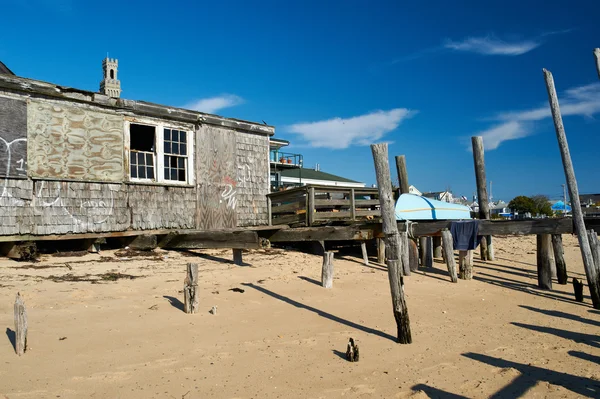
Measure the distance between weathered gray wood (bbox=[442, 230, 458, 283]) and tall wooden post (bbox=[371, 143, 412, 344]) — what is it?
501cm

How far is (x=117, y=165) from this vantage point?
40.1ft

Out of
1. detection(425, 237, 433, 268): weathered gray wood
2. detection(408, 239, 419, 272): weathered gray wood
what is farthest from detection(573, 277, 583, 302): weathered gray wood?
detection(425, 237, 433, 268): weathered gray wood

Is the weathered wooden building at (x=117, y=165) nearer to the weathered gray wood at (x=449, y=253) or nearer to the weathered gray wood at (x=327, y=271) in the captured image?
the weathered gray wood at (x=327, y=271)

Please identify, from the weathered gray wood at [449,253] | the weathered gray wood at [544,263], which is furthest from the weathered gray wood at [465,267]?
the weathered gray wood at [544,263]

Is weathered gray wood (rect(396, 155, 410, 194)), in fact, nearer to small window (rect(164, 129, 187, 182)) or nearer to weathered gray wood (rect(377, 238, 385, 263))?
weathered gray wood (rect(377, 238, 385, 263))

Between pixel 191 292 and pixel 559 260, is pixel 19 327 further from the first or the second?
pixel 559 260

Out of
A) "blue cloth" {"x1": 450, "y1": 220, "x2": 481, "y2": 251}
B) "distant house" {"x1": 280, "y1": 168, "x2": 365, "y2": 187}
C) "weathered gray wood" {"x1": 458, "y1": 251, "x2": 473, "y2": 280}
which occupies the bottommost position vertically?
"weathered gray wood" {"x1": 458, "y1": 251, "x2": 473, "y2": 280}

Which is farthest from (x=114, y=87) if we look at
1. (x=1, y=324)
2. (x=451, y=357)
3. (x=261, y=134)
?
(x=451, y=357)

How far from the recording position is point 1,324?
18.5 ft

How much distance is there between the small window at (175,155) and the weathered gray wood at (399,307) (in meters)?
9.14

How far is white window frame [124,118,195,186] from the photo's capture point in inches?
492

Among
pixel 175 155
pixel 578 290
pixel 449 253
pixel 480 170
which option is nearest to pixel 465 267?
pixel 449 253

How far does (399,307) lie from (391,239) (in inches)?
37.9

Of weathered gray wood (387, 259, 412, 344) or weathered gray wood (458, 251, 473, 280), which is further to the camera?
weathered gray wood (458, 251, 473, 280)
